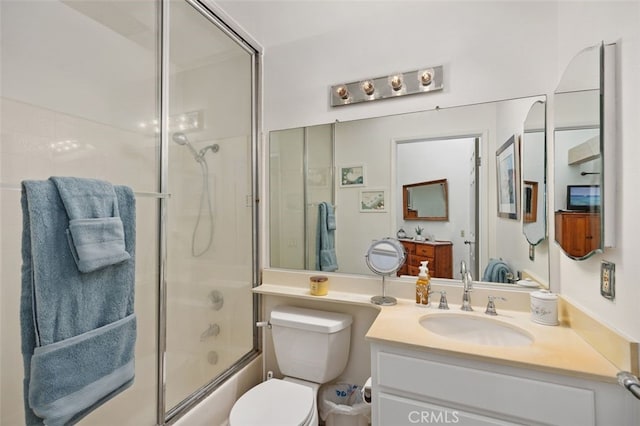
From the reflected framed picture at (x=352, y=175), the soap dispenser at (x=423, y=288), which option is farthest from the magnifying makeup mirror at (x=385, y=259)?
the reflected framed picture at (x=352, y=175)

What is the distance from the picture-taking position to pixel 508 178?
4.48 feet

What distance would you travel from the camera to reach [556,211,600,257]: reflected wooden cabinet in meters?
0.96

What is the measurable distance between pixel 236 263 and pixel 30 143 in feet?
3.43

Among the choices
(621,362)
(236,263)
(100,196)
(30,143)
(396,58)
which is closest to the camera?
(621,362)

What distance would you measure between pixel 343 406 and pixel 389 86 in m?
1.70

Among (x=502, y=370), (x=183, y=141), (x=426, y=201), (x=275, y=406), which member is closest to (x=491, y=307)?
(x=502, y=370)

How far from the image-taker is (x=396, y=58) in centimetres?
157

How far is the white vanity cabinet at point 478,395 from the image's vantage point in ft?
2.79

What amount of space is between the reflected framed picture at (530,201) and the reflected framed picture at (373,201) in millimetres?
640

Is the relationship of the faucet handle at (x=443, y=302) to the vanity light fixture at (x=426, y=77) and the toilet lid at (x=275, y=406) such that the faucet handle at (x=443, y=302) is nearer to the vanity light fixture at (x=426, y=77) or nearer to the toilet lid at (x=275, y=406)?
the toilet lid at (x=275, y=406)

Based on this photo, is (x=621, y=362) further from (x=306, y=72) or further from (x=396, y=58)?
(x=306, y=72)

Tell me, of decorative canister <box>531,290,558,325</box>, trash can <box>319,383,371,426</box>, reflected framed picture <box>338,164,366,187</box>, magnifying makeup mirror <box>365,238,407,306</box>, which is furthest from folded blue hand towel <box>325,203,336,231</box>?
decorative canister <box>531,290,558,325</box>

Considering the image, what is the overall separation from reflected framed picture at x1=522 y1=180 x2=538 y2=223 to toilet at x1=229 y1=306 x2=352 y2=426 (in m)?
1.00

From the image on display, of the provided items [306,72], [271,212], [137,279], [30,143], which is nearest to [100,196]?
[30,143]
